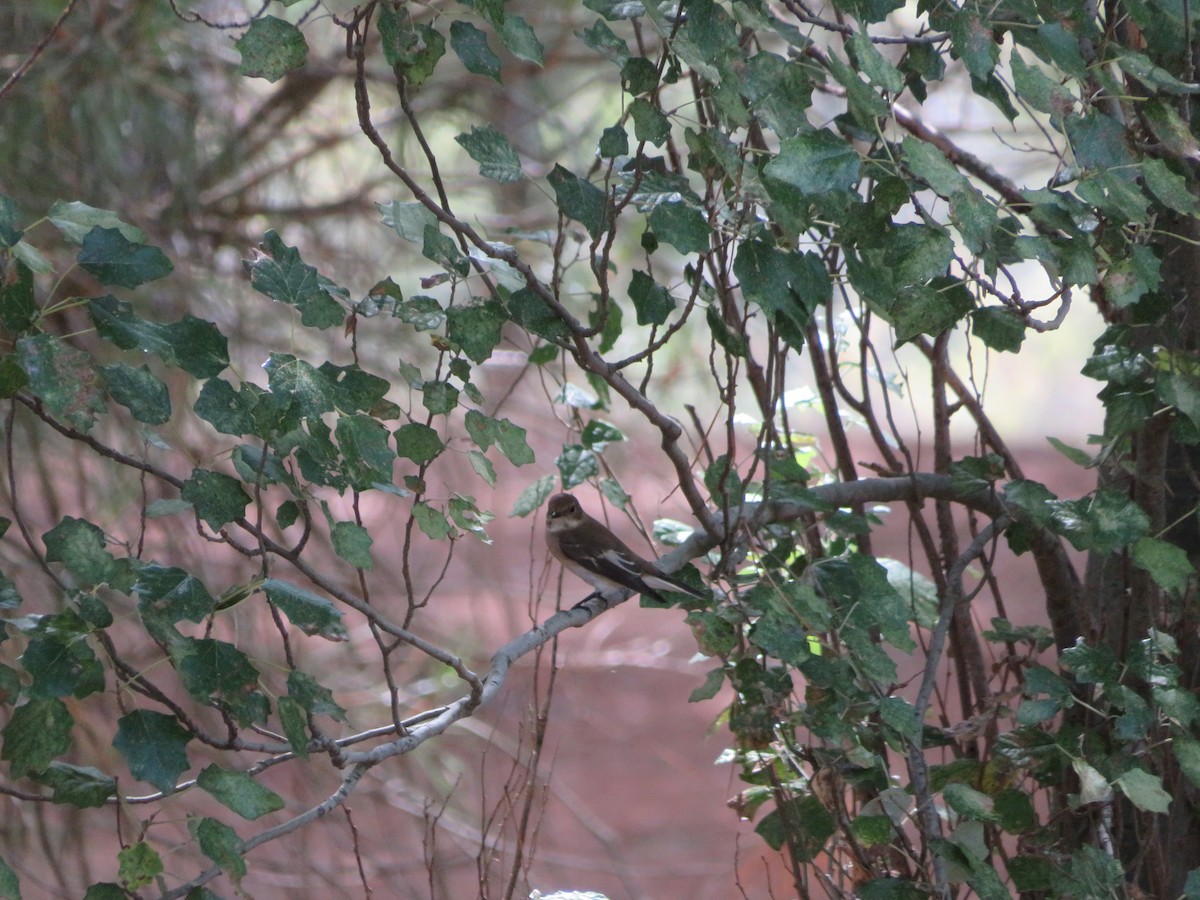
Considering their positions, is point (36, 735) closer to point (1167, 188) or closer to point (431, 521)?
point (431, 521)

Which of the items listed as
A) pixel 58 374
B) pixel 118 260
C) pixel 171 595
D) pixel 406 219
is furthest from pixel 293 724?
pixel 406 219

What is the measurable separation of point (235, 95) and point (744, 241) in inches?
113

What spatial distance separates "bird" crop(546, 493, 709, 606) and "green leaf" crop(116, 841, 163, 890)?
133 centimetres

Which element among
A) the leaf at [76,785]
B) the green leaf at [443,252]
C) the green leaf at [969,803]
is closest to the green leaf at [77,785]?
the leaf at [76,785]

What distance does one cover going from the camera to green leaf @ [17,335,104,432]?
1152 mm

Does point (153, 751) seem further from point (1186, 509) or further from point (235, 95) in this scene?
point (235, 95)

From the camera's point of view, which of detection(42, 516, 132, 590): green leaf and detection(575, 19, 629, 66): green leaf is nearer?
detection(42, 516, 132, 590): green leaf

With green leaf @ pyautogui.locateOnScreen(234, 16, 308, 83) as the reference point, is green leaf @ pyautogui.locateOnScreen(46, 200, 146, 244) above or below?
below

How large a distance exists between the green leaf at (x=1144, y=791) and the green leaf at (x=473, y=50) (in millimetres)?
1291

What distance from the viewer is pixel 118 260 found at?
1279 millimetres

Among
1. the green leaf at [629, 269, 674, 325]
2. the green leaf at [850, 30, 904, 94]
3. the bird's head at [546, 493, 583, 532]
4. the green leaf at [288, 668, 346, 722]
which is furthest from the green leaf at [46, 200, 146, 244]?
the bird's head at [546, 493, 583, 532]

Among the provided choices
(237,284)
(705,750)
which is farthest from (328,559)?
(705,750)

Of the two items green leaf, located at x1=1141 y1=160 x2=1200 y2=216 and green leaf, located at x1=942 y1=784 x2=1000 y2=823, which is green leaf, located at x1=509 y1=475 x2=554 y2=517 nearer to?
green leaf, located at x1=942 y1=784 x2=1000 y2=823

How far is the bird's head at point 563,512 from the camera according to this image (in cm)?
366
